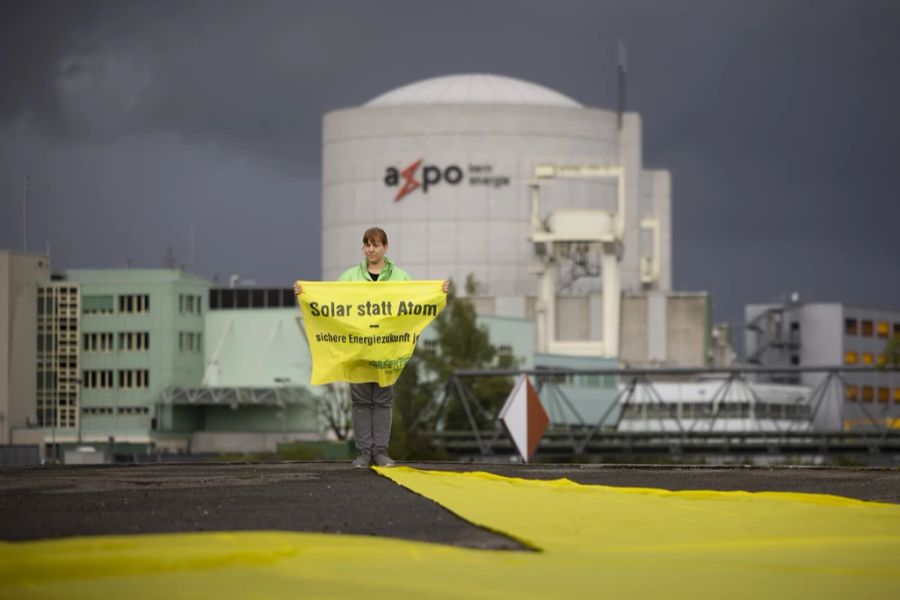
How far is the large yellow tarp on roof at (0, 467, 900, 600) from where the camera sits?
23.3ft

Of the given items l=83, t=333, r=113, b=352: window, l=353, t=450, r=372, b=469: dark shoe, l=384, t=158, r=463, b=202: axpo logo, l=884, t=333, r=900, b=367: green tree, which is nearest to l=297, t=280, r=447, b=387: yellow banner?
l=353, t=450, r=372, b=469: dark shoe

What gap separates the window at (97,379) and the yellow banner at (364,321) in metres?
88.2

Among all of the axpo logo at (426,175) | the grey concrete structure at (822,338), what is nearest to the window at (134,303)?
the axpo logo at (426,175)

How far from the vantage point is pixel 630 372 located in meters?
49.9

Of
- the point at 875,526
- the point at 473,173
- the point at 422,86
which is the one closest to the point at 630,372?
the point at 875,526

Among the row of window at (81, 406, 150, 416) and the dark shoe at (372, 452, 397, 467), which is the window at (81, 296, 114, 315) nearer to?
the row of window at (81, 406, 150, 416)

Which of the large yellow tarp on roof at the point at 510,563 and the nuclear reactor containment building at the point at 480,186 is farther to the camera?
the nuclear reactor containment building at the point at 480,186

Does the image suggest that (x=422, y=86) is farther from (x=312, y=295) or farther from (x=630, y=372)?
(x=312, y=295)

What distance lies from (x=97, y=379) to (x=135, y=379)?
223 centimetres

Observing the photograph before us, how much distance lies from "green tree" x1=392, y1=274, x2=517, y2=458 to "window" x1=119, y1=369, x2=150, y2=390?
62.6ft

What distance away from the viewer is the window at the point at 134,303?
104 metres

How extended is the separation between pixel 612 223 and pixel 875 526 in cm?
9913

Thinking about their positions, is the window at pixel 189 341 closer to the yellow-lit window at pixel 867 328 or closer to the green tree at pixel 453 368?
the green tree at pixel 453 368

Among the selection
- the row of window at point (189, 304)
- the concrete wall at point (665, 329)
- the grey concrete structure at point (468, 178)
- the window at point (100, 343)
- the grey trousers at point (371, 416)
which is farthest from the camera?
the grey concrete structure at point (468, 178)
